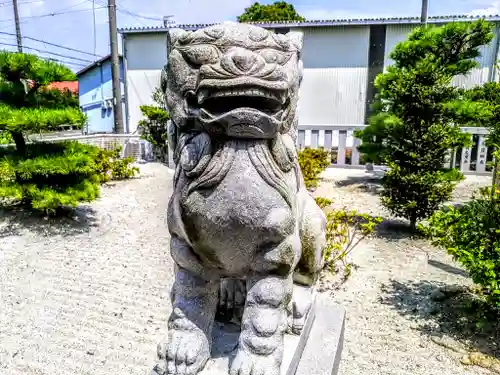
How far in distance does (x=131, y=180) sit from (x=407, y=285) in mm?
6912

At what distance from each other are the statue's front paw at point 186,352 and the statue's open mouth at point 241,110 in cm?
86

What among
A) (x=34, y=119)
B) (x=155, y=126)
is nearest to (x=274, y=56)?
(x=34, y=119)

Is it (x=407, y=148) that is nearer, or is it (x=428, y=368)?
(x=428, y=368)

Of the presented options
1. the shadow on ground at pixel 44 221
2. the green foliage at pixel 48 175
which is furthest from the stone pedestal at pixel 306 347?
the shadow on ground at pixel 44 221

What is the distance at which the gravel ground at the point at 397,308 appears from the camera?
330cm

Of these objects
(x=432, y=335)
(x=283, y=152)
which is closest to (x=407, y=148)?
(x=432, y=335)

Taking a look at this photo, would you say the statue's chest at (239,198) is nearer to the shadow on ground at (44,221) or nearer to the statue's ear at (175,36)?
the statue's ear at (175,36)

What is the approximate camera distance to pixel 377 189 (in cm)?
903

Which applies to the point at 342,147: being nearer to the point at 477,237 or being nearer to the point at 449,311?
the point at 449,311

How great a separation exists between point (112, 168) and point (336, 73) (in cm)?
807

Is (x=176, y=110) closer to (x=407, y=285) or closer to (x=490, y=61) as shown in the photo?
(x=407, y=285)

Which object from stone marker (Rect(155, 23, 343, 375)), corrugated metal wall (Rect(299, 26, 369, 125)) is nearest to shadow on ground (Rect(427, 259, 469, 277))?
stone marker (Rect(155, 23, 343, 375))

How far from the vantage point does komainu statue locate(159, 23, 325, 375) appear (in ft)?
5.25

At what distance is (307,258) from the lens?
6.81 ft
